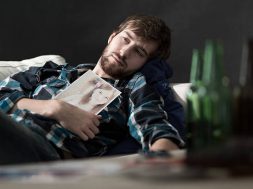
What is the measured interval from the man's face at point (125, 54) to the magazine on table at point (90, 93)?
0.24 feet

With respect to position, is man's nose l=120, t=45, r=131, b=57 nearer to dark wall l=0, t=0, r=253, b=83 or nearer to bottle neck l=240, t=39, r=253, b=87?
dark wall l=0, t=0, r=253, b=83

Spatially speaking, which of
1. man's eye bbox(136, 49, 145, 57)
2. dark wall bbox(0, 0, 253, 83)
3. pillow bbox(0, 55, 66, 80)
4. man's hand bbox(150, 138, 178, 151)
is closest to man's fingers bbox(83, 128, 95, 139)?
man's hand bbox(150, 138, 178, 151)

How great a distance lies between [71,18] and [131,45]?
0.80 metres

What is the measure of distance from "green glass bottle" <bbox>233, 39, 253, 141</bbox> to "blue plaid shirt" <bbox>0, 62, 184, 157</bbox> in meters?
0.82

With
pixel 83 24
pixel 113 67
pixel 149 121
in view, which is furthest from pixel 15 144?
pixel 83 24

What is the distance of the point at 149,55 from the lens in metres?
2.24

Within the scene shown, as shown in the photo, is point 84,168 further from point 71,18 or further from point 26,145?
point 71,18

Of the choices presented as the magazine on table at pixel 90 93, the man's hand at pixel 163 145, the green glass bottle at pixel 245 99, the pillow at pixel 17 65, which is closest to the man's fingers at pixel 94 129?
the magazine on table at pixel 90 93

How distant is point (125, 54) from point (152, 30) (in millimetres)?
173

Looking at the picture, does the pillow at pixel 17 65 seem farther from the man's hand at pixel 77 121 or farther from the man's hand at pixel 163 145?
the man's hand at pixel 163 145

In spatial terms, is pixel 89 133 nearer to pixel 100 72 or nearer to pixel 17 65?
pixel 100 72

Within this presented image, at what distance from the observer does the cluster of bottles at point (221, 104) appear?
84 centimetres

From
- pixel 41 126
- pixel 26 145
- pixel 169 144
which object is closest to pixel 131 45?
pixel 41 126

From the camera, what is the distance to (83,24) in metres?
2.88
